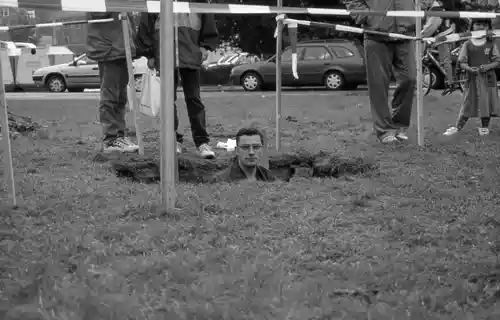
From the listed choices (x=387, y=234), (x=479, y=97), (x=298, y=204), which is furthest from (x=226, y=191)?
(x=479, y=97)

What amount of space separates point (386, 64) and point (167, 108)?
4050 millimetres

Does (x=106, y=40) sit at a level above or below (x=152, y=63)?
above

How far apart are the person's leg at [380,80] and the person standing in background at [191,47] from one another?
1.67 m

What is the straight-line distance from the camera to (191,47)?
7.45m

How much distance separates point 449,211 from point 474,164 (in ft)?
6.70

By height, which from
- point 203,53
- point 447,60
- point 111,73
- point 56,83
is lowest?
point 56,83

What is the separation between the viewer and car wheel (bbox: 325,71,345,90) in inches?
961

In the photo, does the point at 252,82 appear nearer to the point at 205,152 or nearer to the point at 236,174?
the point at 205,152

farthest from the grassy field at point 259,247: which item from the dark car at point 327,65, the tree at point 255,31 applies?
the tree at point 255,31

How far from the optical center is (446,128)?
10.1 meters

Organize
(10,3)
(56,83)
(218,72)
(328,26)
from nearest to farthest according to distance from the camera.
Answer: (10,3) < (328,26) < (56,83) < (218,72)

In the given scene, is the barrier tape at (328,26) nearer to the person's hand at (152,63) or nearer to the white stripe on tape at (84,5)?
the person's hand at (152,63)

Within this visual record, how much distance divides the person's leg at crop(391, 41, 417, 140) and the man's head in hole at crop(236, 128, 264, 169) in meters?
2.01

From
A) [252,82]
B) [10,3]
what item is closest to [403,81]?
[10,3]
